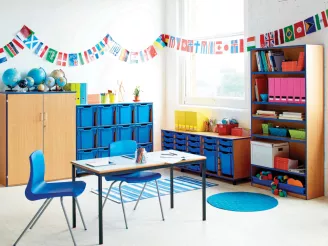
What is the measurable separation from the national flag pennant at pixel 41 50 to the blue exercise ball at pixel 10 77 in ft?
1.92

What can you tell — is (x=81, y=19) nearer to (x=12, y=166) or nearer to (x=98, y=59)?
(x=98, y=59)

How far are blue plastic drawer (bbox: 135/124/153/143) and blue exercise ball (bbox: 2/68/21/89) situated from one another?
6.95 feet

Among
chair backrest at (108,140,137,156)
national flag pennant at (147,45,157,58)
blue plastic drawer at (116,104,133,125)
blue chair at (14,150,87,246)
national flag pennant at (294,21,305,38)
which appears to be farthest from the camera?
national flag pennant at (147,45,157,58)

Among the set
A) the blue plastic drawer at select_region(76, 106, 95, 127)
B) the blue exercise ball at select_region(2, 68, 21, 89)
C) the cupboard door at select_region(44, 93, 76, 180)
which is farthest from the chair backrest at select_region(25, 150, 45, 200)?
the blue plastic drawer at select_region(76, 106, 95, 127)

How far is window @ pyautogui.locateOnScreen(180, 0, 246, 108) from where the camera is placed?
7.60m

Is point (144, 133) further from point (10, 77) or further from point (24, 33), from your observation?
point (24, 33)

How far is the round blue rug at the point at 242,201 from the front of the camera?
567 cm

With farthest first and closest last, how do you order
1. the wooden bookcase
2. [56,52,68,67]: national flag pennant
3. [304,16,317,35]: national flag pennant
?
[56,52,68,67]: national flag pennant
[304,16,317,35]: national flag pennant
the wooden bookcase

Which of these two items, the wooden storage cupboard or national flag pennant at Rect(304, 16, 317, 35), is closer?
national flag pennant at Rect(304, 16, 317, 35)

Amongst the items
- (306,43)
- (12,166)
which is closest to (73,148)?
(12,166)

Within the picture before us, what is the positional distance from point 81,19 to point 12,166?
8.55 feet

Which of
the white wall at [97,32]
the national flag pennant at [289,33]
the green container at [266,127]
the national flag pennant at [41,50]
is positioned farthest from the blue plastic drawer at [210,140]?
the national flag pennant at [41,50]

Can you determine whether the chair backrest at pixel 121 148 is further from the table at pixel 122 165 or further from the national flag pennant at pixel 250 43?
the national flag pennant at pixel 250 43

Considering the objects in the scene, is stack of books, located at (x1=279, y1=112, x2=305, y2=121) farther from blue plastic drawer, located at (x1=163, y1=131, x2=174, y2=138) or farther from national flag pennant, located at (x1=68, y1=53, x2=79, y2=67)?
national flag pennant, located at (x1=68, y1=53, x2=79, y2=67)
